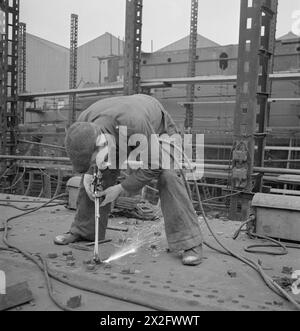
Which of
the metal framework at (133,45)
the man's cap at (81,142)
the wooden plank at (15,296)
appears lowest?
the wooden plank at (15,296)

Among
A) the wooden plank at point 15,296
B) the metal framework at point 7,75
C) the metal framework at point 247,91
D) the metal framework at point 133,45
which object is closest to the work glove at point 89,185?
the wooden plank at point 15,296

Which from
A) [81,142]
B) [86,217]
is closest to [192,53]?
[86,217]

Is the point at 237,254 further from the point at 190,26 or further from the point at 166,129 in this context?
the point at 190,26

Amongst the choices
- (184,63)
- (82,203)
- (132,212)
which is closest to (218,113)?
(184,63)

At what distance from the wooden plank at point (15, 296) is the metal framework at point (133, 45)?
16.2 feet

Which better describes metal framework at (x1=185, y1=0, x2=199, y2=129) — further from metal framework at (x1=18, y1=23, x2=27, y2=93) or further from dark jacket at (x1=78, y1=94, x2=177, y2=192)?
dark jacket at (x1=78, y1=94, x2=177, y2=192)

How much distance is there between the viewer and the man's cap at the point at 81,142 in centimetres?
276

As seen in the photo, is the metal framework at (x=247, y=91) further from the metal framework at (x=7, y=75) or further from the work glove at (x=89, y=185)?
the metal framework at (x=7, y=75)

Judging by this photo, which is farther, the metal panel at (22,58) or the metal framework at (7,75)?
the metal panel at (22,58)

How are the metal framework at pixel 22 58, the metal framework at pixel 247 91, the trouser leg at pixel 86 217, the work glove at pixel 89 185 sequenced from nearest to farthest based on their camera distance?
the work glove at pixel 89 185
the trouser leg at pixel 86 217
the metal framework at pixel 247 91
the metal framework at pixel 22 58

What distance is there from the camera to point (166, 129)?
3582mm

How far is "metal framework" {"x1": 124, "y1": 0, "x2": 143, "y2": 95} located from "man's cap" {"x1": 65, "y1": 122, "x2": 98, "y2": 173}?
13.3 feet

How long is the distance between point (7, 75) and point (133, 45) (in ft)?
12.5

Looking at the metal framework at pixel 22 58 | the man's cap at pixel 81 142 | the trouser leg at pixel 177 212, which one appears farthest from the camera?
the metal framework at pixel 22 58
